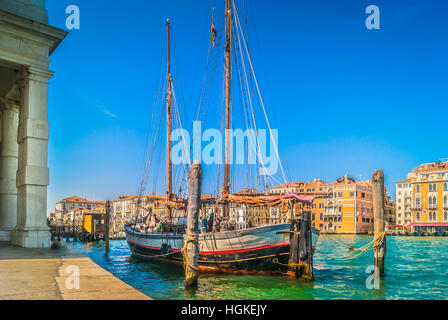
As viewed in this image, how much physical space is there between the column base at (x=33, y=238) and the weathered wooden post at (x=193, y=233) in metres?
5.06

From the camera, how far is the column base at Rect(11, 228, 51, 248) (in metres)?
13.0

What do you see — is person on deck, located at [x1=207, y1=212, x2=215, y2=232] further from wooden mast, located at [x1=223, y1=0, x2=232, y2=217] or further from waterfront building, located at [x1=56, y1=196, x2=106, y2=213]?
waterfront building, located at [x1=56, y1=196, x2=106, y2=213]

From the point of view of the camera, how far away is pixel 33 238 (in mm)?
13125

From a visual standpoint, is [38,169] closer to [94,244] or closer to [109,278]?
[109,278]

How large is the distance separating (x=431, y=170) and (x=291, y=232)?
3573 inches

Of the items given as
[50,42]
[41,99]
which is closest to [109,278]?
[41,99]

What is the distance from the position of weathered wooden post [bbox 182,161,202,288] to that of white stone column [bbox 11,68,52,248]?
5121mm

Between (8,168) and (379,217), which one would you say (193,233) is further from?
(379,217)

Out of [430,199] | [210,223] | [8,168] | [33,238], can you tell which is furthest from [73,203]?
[33,238]

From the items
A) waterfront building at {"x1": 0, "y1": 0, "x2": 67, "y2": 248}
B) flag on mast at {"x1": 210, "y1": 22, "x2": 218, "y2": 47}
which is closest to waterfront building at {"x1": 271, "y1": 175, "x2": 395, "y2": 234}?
flag on mast at {"x1": 210, "y1": 22, "x2": 218, "y2": 47}

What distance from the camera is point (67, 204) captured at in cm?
16338

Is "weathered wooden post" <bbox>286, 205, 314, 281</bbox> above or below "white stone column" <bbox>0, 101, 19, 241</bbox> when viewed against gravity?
below

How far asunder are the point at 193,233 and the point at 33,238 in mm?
5692

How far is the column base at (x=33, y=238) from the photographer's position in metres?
13.0
